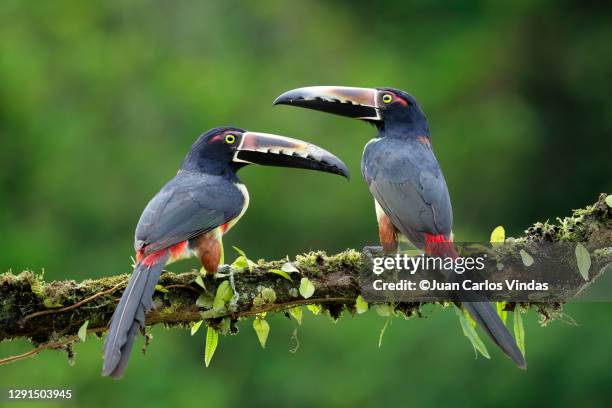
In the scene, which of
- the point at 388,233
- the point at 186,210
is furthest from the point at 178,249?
the point at 388,233

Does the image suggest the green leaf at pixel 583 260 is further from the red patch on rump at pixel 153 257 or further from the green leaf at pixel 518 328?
the red patch on rump at pixel 153 257

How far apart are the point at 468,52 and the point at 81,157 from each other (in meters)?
6.67

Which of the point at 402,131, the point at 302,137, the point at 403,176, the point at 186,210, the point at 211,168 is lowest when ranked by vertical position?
the point at 186,210

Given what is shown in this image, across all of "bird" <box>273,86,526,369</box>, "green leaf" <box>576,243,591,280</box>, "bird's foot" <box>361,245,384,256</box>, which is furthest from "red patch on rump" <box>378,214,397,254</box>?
"green leaf" <box>576,243,591,280</box>

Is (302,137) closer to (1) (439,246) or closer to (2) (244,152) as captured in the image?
(2) (244,152)

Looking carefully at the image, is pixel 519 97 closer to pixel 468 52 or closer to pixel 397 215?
pixel 468 52

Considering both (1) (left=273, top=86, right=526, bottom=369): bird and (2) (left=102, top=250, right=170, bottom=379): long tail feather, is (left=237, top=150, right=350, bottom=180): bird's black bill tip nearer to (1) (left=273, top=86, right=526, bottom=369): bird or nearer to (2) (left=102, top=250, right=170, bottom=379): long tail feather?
(1) (left=273, top=86, right=526, bottom=369): bird

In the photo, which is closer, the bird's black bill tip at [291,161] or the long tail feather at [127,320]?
the long tail feather at [127,320]

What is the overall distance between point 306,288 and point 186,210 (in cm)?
101

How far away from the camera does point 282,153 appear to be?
24.2 feet

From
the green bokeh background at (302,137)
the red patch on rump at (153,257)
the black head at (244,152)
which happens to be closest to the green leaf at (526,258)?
the black head at (244,152)

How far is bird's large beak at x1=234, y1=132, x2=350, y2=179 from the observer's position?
24.1ft

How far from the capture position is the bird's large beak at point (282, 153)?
7336 millimetres

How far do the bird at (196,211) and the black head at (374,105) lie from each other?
1.23 ft
